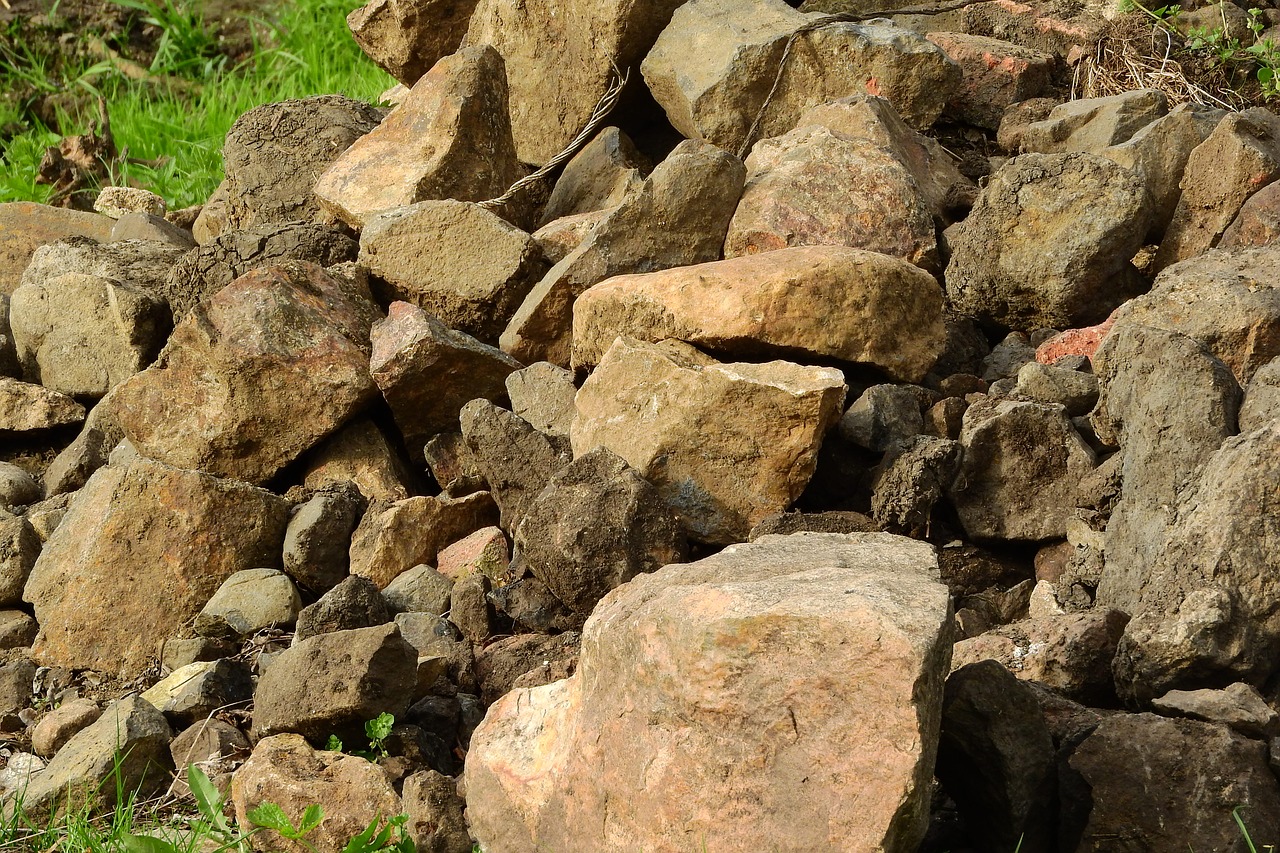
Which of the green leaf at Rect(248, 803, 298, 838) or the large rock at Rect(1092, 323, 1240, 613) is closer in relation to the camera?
the green leaf at Rect(248, 803, 298, 838)

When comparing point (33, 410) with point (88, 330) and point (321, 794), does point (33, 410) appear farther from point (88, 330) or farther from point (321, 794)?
point (321, 794)

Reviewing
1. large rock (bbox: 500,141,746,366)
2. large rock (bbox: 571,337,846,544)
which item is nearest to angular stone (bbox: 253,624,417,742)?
large rock (bbox: 571,337,846,544)

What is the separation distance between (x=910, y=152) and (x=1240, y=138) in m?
0.88

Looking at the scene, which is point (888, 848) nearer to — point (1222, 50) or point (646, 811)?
point (646, 811)

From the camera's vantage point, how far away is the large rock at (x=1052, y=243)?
3.30 metres

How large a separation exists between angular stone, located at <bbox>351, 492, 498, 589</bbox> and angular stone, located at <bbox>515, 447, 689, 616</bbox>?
0.42 m

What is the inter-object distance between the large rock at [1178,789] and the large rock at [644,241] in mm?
1946

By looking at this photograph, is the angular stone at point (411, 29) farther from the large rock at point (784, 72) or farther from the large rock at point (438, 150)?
the large rock at point (784, 72)

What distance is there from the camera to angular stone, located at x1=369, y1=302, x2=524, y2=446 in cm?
337

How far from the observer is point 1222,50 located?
4309 millimetres

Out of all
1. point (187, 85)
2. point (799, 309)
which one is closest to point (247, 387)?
point (799, 309)

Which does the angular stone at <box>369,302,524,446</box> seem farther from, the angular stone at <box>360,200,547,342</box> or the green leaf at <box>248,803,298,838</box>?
the green leaf at <box>248,803,298,838</box>

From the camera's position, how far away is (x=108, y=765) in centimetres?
250

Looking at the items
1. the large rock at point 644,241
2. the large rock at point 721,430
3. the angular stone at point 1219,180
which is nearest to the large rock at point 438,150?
the large rock at point 644,241
